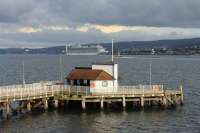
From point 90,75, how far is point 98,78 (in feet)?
4.38

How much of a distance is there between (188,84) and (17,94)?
5450 centimetres

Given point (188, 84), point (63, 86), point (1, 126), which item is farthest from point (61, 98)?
point (188, 84)

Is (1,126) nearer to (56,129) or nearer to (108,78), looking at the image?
(56,129)

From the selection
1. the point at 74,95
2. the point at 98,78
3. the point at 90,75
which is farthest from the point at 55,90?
the point at 98,78

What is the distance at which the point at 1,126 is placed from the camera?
182ft

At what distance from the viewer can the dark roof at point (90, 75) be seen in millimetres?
65188

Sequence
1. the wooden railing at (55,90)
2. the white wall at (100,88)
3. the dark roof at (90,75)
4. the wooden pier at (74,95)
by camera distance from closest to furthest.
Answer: the wooden railing at (55,90) < the wooden pier at (74,95) < the white wall at (100,88) < the dark roof at (90,75)

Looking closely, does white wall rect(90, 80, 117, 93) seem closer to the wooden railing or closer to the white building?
the white building

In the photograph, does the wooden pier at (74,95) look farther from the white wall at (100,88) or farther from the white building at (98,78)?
the white building at (98,78)

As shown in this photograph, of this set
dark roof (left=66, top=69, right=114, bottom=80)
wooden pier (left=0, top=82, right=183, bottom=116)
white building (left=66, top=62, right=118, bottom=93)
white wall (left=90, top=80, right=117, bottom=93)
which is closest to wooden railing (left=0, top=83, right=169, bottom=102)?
wooden pier (left=0, top=82, right=183, bottom=116)

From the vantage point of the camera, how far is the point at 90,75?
65.7 metres

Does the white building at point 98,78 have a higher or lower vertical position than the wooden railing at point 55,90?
higher

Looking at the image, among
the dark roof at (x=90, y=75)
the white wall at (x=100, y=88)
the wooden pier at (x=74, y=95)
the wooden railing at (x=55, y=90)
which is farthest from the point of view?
the dark roof at (x=90, y=75)

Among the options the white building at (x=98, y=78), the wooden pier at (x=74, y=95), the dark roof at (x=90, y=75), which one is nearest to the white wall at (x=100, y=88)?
the white building at (x=98, y=78)
